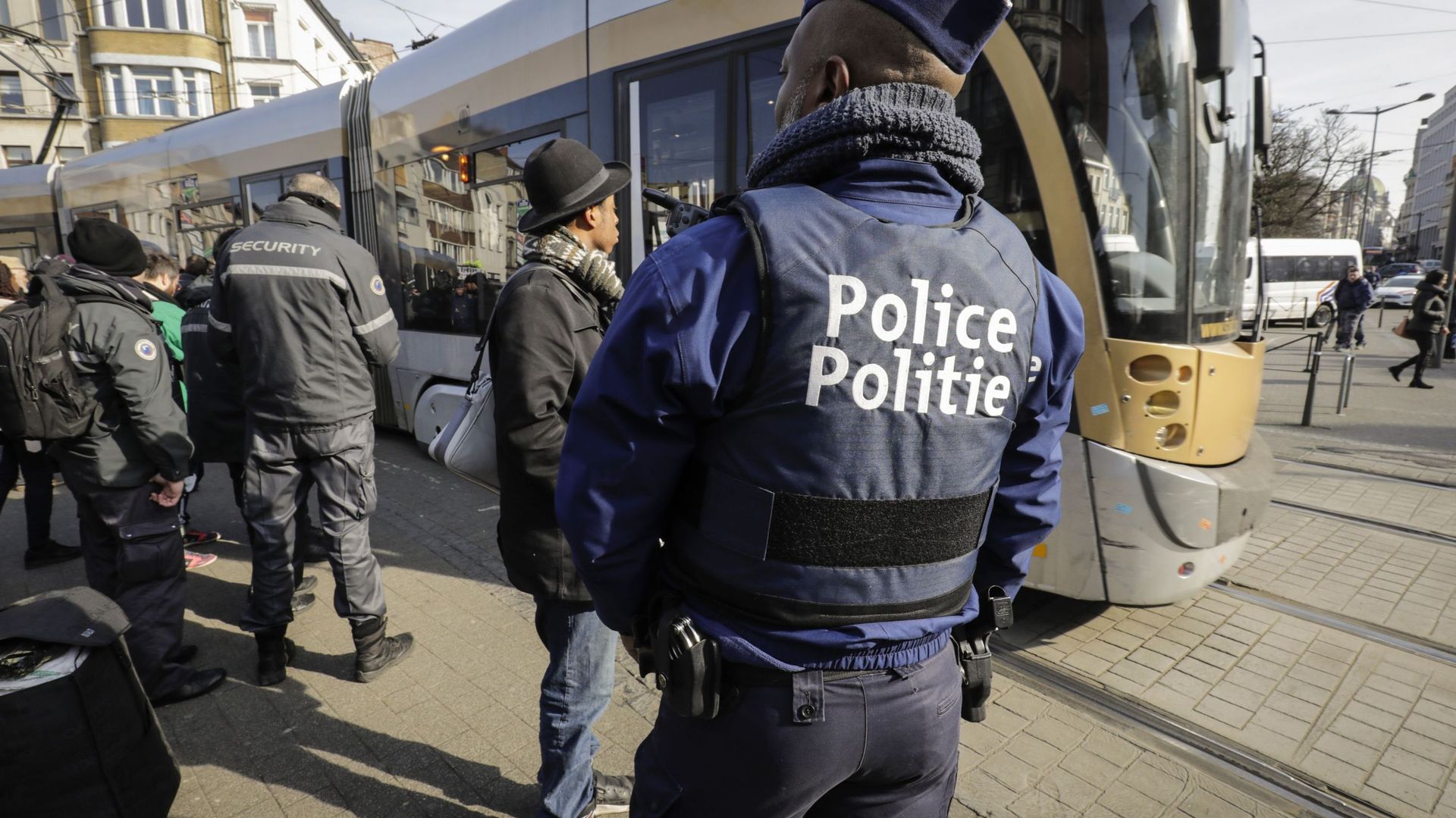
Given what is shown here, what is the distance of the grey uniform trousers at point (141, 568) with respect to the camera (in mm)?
3100

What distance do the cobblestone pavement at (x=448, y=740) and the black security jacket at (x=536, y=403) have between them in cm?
100

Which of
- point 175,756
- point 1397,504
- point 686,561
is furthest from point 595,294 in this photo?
point 1397,504

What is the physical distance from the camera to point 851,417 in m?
1.22

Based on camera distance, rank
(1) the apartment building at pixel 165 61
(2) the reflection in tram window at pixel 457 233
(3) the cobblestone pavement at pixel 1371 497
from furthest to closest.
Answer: (1) the apartment building at pixel 165 61
(2) the reflection in tram window at pixel 457 233
(3) the cobblestone pavement at pixel 1371 497

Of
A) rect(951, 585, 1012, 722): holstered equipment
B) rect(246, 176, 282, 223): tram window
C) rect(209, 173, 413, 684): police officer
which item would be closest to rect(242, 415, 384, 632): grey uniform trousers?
rect(209, 173, 413, 684): police officer

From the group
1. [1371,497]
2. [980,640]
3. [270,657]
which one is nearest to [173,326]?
[270,657]

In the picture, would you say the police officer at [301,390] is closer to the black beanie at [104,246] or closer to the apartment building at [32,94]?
the black beanie at [104,246]

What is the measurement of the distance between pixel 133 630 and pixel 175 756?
571 mm

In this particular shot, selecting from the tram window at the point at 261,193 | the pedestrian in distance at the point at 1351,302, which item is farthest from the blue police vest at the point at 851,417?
Answer: the pedestrian in distance at the point at 1351,302

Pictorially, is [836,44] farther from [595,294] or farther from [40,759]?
[40,759]

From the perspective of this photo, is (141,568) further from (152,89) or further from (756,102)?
(152,89)

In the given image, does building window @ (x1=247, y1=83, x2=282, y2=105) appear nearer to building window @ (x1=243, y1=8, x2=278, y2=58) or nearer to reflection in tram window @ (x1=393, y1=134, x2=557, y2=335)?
building window @ (x1=243, y1=8, x2=278, y2=58)

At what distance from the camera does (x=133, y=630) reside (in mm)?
3074

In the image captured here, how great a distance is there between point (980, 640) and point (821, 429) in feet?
2.36
